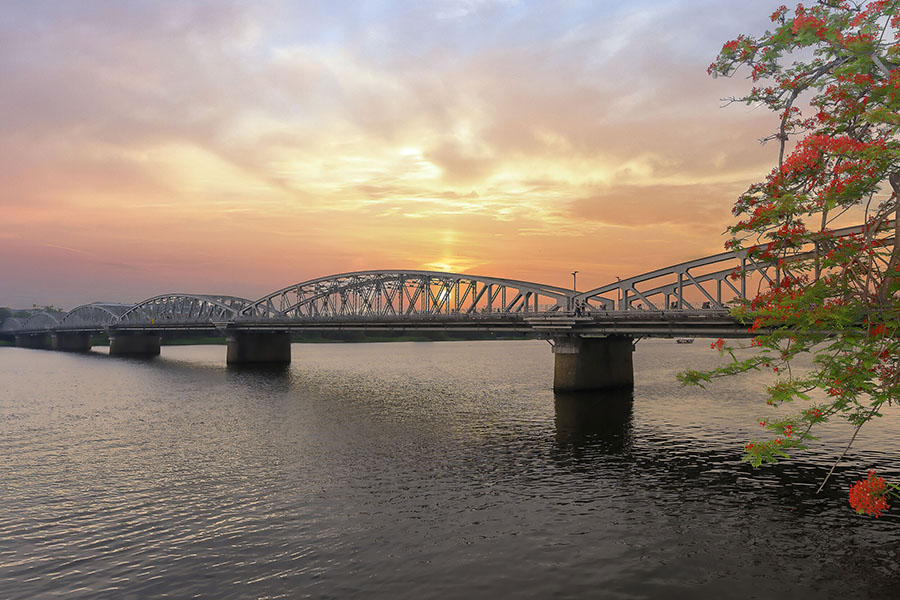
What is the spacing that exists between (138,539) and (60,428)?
28.3 meters

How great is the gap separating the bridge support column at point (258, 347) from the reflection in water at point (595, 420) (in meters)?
66.1

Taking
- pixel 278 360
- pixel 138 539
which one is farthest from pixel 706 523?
pixel 278 360

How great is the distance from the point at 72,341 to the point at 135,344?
45.4 metres

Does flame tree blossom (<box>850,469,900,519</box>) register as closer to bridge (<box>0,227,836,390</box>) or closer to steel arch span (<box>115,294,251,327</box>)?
bridge (<box>0,227,836,390</box>)

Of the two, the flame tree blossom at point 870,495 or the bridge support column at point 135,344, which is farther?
the bridge support column at point 135,344

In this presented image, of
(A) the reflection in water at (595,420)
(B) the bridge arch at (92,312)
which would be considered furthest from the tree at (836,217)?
(B) the bridge arch at (92,312)

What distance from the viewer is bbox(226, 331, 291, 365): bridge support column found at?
351 ft

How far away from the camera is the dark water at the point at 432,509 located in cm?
1720

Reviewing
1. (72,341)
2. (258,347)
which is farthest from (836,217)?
(72,341)

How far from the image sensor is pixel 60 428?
4291 centimetres

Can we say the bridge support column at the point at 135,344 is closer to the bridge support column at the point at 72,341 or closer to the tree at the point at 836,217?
the bridge support column at the point at 72,341

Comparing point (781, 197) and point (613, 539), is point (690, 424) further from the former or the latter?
point (781, 197)

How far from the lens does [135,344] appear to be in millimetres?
148875

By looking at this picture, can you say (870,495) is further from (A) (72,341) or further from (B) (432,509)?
(A) (72,341)
